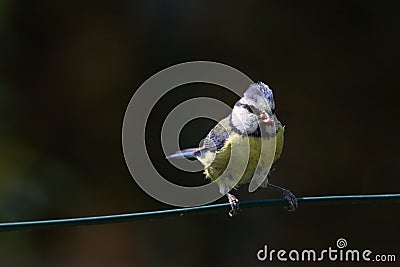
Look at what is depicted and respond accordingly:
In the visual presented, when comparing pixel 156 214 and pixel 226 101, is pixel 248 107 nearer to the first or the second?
pixel 156 214

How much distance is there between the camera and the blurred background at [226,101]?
4316 mm

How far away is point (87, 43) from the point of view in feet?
14.5

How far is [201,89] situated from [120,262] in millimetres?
1156

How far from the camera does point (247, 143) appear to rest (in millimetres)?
2664

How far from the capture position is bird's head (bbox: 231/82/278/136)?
2.69m

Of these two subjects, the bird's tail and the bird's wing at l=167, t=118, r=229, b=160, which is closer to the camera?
the bird's wing at l=167, t=118, r=229, b=160

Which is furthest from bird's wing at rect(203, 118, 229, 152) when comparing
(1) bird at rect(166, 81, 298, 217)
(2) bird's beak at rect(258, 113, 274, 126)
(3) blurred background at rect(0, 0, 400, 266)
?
(3) blurred background at rect(0, 0, 400, 266)

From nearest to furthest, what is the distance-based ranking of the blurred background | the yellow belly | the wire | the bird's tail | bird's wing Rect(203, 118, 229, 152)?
the wire → the yellow belly → bird's wing Rect(203, 118, 229, 152) → the bird's tail → the blurred background

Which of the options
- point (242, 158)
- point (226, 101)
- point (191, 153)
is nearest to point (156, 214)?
point (242, 158)

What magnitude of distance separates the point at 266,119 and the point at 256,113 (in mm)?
78

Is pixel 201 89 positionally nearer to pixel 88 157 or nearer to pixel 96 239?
pixel 88 157

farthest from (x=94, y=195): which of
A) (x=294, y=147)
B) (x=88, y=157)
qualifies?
(x=294, y=147)

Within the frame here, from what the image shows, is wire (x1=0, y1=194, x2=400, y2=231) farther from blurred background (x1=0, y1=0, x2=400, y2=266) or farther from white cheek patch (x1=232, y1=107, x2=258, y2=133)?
blurred background (x1=0, y1=0, x2=400, y2=266)

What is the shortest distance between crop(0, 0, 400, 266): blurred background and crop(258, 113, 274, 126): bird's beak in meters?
1.64
